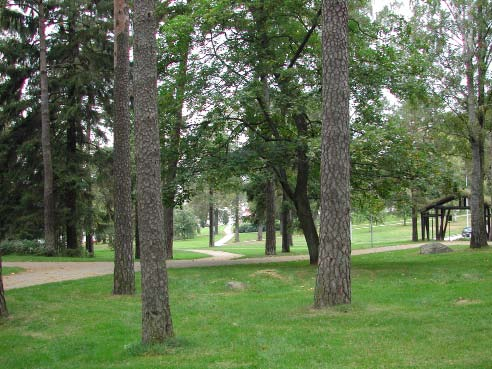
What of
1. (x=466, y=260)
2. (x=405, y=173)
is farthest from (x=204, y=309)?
(x=466, y=260)

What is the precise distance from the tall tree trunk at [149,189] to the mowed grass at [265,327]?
38 centimetres

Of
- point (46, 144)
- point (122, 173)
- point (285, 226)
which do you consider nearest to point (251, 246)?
point (285, 226)

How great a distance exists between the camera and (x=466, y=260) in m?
16.2

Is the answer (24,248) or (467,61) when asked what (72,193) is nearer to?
(24,248)

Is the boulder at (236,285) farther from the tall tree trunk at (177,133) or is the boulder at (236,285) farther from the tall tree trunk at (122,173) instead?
the tall tree trunk at (177,133)

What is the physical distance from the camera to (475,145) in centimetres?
2164

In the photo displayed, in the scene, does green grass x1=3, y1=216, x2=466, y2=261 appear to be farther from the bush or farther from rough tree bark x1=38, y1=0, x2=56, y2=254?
rough tree bark x1=38, y1=0, x2=56, y2=254

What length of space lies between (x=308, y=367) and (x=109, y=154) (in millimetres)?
23327

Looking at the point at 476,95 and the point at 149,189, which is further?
the point at 476,95

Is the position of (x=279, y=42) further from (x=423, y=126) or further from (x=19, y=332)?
(x=19, y=332)

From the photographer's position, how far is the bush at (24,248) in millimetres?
23797

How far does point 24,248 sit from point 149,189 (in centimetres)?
2007

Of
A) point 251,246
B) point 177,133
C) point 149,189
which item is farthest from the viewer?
point 251,246

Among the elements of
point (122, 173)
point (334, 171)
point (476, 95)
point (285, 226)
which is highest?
point (476, 95)
